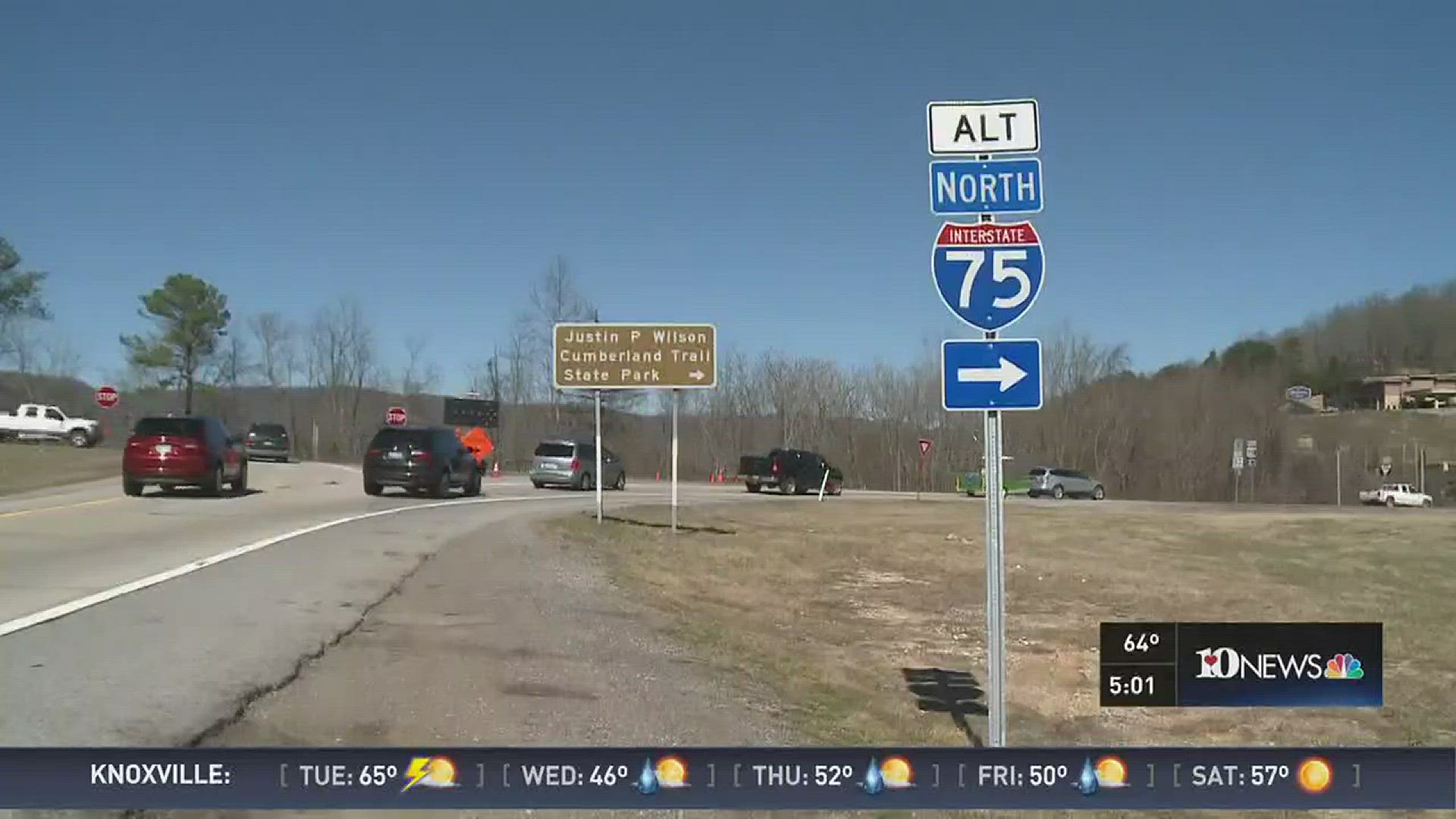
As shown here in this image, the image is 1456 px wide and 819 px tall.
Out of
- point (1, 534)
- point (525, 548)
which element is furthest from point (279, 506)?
point (525, 548)

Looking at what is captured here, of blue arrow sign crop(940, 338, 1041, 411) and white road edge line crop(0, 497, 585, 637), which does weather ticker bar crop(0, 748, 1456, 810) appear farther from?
white road edge line crop(0, 497, 585, 637)

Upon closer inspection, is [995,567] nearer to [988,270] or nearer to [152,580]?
[988,270]

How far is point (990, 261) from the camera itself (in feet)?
17.3

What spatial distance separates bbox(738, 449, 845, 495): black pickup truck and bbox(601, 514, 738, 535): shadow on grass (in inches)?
729

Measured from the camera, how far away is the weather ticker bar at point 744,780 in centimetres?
413

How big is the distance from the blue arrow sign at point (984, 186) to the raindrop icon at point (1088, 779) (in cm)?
264

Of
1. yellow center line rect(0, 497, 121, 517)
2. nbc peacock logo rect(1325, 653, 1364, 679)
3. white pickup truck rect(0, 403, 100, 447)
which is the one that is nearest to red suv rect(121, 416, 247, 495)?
yellow center line rect(0, 497, 121, 517)

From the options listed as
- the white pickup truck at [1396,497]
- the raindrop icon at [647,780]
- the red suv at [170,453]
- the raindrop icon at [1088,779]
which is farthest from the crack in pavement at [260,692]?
the white pickup truck at [1396,497]

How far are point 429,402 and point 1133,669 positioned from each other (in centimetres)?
6340

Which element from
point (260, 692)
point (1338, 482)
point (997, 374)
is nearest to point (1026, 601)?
point (997, 374)

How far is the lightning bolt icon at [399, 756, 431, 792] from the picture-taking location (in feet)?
13.5

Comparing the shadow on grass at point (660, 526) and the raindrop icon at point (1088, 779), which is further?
the shadow on grass at point (660, 526)

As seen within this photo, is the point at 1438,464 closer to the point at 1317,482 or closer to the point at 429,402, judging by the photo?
the point at 1317,482

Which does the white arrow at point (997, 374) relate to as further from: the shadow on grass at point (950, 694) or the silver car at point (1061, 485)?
the silver car at point (1061, 485)
